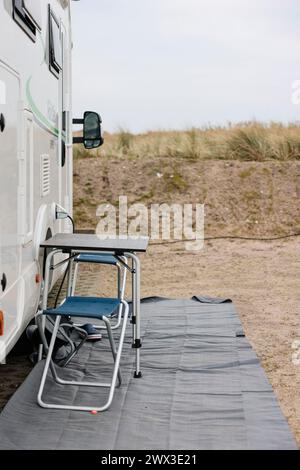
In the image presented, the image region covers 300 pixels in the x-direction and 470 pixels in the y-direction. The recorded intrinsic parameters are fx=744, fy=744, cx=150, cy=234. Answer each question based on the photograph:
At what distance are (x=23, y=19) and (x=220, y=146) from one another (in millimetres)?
9560

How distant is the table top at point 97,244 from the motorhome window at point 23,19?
1261 mm

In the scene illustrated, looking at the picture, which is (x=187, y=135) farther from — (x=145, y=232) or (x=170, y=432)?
(x=170, y=432)

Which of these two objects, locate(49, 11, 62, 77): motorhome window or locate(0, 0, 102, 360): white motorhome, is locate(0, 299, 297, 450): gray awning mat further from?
locate(49, 11, 62, 77): motorhome window

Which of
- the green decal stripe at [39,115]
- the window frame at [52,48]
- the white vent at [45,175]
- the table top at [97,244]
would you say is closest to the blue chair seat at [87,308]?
the table top at [97,244]

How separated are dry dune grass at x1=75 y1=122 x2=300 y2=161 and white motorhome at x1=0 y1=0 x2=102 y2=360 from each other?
7383mm

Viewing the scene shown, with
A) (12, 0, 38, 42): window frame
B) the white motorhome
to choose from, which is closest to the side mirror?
the white motorhome

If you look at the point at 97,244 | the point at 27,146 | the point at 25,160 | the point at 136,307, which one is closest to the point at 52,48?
the point at 27,146

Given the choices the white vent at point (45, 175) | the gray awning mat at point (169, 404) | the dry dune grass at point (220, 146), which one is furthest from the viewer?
the dry dune grass at point (220, 146)

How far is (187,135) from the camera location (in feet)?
46.5

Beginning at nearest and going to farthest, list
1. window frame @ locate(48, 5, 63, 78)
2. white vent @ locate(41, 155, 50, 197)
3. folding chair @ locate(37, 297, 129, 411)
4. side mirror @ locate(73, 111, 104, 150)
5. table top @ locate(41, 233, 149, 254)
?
folding chair @ locate(37, 297, 129, 411), table top @ locate(41, 233, 149, 254), white vent @ locate(41, 155, 50, 197), window frame @ locate(48, 5, 63, 78), side mirror @ locate(73, 111, 104, 150)

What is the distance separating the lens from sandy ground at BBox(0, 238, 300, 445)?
4918mm

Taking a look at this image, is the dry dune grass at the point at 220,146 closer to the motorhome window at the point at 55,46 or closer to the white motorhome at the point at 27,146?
the white motorhome at the point at 27,146

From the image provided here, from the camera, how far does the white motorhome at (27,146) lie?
3.77 m
